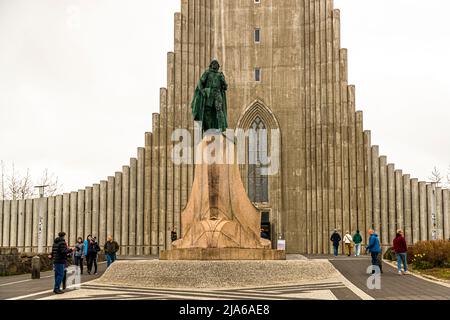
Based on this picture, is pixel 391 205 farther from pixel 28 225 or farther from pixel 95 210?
pixel 28 225

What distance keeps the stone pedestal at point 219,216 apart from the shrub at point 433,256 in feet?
19.4

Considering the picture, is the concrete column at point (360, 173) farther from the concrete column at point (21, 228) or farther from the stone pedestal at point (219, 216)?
the stone pedestal at point (219, 216)

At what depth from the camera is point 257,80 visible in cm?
4188

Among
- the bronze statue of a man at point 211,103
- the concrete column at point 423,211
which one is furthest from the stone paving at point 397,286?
the concrete column at point 423,211

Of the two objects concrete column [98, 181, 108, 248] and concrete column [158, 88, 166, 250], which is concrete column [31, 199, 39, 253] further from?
concrete column [158, 88, 166, 250]

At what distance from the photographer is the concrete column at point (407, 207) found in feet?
130

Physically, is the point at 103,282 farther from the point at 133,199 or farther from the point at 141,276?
the point at 133,199

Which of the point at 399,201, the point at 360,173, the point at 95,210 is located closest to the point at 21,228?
the point at 95,210

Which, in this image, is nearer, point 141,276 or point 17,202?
point 141,276

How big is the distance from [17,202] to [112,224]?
623 cm

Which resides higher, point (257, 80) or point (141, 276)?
point (257, 80)

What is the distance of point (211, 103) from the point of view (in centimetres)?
2038

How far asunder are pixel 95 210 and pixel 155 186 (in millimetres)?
3875
